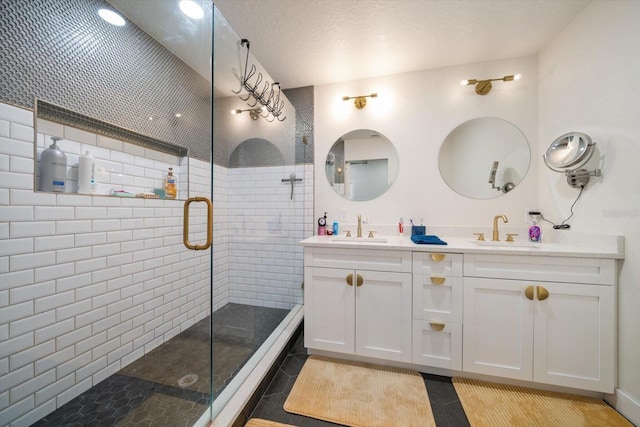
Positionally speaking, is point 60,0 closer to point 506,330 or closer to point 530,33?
point 530,33

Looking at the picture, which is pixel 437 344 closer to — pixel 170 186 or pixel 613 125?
pixel 613 125

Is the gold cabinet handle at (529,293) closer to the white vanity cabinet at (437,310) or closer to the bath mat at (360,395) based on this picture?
the white vanity cabinet at (437,310)

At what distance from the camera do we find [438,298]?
4.86 ft

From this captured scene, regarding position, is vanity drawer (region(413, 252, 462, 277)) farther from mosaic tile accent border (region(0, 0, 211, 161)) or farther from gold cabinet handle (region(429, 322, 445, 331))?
mosaic tile accent border (region(0, 0, 211, 161))

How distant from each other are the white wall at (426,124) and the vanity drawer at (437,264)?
2.08 ft

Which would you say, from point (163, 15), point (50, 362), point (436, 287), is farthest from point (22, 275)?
point (436, 287)

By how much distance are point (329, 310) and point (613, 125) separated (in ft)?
6.78

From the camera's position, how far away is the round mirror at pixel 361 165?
214 centimetres

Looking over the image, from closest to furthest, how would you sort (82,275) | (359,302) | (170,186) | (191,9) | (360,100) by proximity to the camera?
(82,275)
(191,9)
(359,302)
(170,186)
(360,100)

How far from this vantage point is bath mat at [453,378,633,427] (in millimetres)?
1161

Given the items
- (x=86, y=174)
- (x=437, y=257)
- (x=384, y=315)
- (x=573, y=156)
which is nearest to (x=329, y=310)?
(x=384, y=315)

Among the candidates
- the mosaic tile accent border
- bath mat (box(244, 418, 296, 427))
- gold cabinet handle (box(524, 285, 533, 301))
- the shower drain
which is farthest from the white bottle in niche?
gold cabinet handle (box(524, 285, 533, 301))

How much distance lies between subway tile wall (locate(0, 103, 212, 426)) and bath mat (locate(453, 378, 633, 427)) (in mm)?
1686

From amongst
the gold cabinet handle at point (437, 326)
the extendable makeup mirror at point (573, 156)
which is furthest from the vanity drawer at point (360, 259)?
the extendable makeup mirror at point (573, 156)
